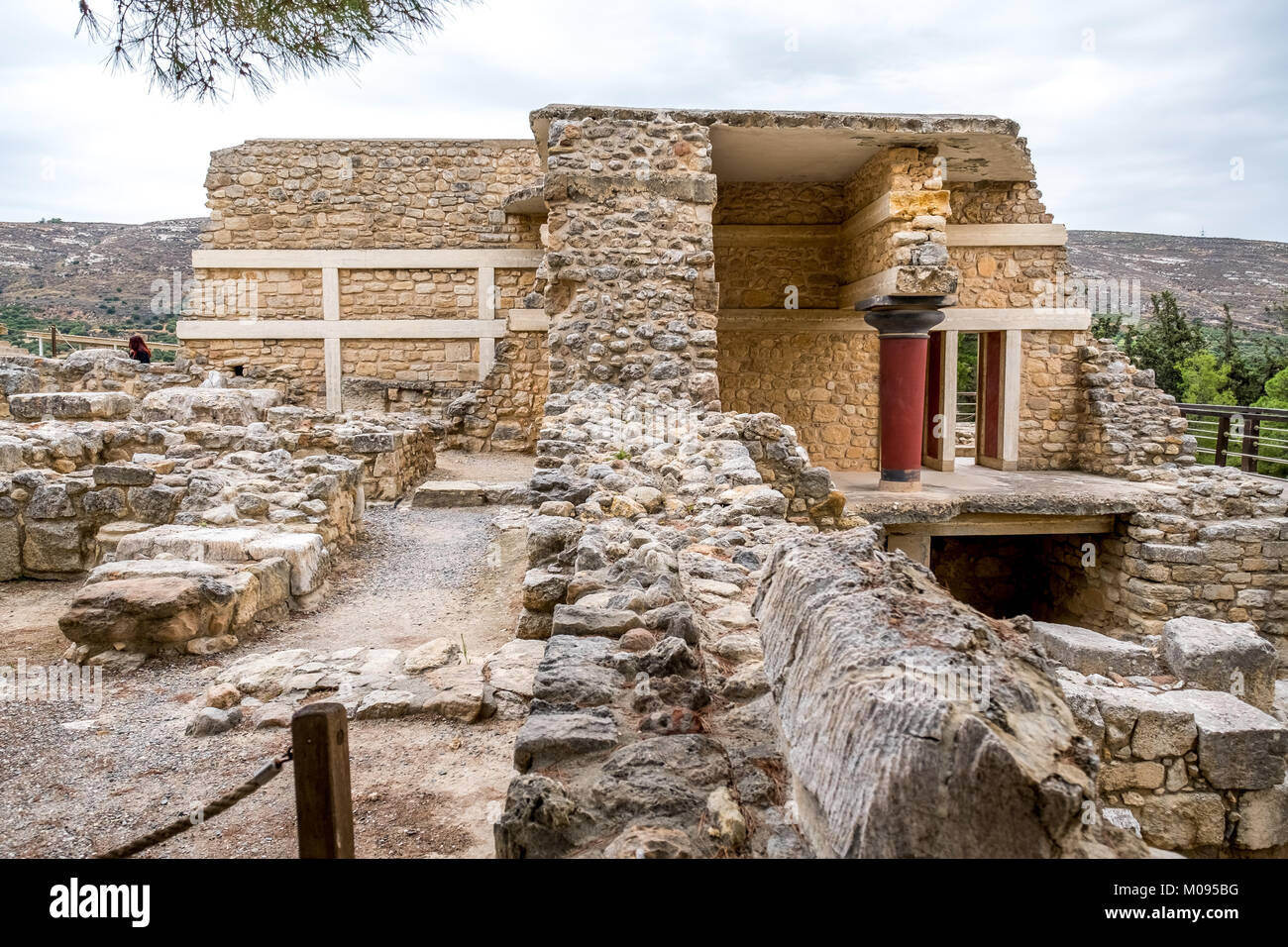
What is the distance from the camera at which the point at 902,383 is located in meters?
8.67

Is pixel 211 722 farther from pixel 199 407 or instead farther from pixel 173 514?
pixel 199 407

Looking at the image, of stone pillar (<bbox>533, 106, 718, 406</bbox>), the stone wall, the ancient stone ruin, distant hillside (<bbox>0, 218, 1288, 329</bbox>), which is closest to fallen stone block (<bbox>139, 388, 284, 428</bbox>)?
→ the ancient stone ruin

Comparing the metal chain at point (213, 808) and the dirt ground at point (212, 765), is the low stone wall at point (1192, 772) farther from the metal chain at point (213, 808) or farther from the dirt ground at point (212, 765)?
the metal chain at point (213, 808)

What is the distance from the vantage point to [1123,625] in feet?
29.0

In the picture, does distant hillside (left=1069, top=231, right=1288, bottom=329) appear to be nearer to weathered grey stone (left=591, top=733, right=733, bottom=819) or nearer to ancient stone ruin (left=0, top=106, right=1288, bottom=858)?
ancient stone ruin (left=0, top=106, right=1288, bottom=858)

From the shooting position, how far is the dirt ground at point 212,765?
2.48m

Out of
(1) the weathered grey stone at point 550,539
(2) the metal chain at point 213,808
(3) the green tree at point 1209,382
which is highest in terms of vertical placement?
(3) the green tree at point 1209,382

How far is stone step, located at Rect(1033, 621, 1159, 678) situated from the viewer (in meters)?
5.78

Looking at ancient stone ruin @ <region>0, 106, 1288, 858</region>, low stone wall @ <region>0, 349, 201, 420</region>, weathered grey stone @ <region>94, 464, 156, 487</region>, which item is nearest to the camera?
ancient stone ruin @ <region>0, 106, 1288, 858</region>

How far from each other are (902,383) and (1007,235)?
10.9 ft

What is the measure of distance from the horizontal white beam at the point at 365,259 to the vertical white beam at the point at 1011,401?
6313mm

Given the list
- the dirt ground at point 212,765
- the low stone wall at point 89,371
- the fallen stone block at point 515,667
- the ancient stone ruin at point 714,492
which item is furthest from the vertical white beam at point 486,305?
the fallen stone block at point 515,667

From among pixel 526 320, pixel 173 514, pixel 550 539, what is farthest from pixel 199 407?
pixel 550 539

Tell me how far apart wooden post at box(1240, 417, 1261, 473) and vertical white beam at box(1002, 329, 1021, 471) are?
2.60 meters
